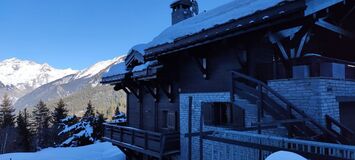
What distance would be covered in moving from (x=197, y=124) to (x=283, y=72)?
186 inches

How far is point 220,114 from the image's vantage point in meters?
12.6

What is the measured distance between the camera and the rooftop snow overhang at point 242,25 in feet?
26.0

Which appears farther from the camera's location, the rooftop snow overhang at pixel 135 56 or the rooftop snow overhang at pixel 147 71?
the rooftop snow overhang at pixel 135 56

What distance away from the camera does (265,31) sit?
383 inches

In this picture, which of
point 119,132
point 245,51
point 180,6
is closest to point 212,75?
point 245,51

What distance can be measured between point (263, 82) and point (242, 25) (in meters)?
2.27

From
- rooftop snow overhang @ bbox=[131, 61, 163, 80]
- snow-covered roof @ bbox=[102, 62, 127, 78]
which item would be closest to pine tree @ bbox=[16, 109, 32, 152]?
snow-covered roof @ bbox=[102, 62, 127, 78]

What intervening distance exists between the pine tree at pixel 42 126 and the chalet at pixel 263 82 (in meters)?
44.4

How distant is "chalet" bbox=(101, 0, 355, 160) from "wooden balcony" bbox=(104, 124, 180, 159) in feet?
0.15

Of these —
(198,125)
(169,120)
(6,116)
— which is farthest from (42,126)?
(198,125)

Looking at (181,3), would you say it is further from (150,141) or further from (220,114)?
(220,114)

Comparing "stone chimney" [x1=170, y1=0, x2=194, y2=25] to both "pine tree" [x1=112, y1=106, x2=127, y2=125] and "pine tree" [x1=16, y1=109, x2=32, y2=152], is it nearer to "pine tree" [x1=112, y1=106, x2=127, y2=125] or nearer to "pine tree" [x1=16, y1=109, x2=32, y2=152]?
"pine tree" [x1=112, y1=106, x2=127, y2=125]

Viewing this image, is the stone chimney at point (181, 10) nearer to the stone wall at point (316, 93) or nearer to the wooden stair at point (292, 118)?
the stone wall at point (316, 93)

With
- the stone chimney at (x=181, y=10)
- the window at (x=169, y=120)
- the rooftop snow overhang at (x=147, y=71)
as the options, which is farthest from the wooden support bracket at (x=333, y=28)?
the stone chimney at (x=181, y=10)
